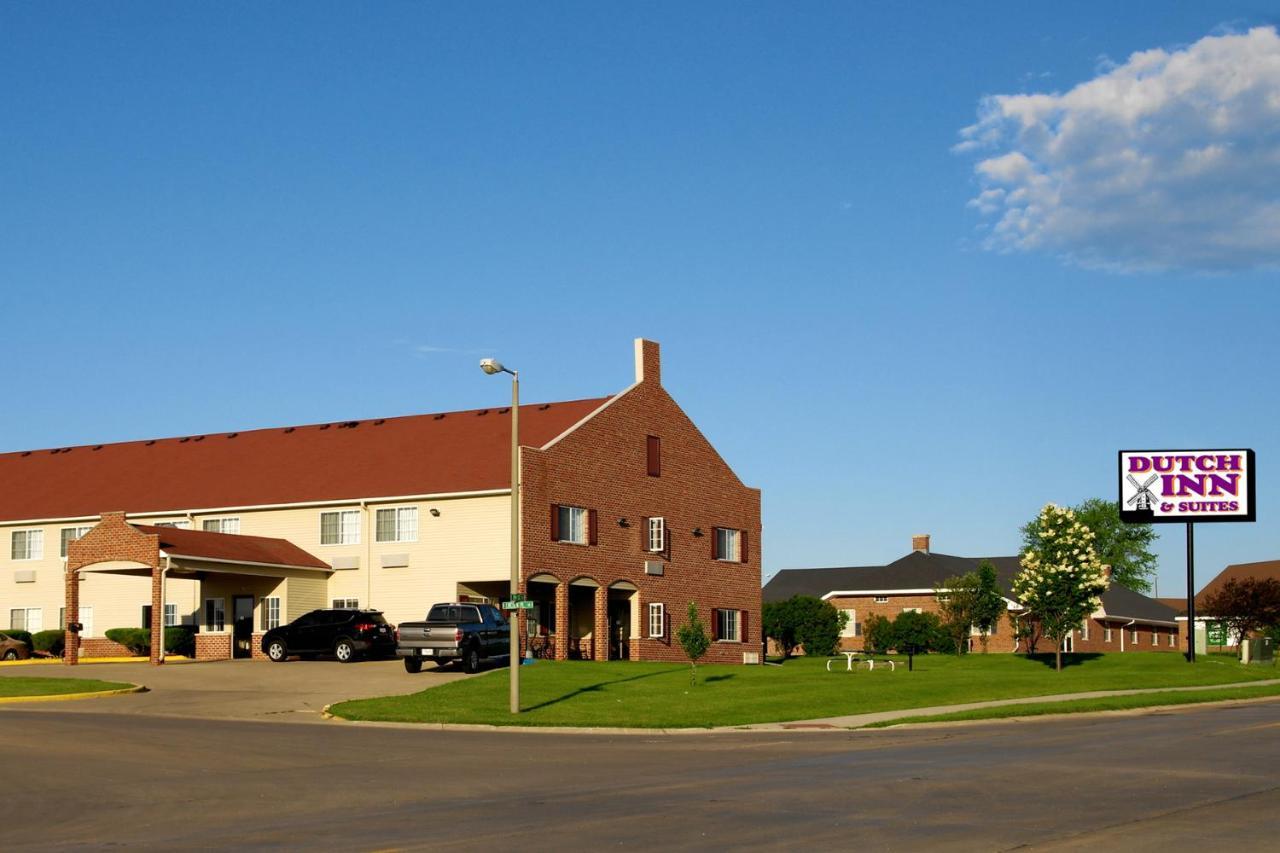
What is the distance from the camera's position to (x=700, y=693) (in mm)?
35812

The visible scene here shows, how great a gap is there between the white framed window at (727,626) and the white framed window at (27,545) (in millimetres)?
27380

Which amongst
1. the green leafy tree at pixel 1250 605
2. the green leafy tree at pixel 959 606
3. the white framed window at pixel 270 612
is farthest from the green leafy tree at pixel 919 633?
the white framed window at pixel 270 612

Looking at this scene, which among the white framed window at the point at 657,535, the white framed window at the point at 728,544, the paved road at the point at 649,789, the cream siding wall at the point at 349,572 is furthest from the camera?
the white framed window at the point at 728,544

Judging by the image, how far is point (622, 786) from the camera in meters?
17.9

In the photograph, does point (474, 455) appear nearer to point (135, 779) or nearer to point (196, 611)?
point (196, 611)

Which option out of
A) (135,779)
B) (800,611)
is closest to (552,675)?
(135,779)

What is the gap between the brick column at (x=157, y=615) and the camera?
46.5m

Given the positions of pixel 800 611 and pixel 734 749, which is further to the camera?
pixel 800 611

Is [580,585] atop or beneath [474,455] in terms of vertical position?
beneath

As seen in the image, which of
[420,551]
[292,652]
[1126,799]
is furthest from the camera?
[420,551]

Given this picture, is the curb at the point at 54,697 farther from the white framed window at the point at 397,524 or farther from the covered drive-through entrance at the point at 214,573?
the white framed window at the point at 397,524

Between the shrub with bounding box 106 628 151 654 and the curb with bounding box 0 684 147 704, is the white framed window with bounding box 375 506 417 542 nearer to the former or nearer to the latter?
the shrub with bounding box 106 628 151 654

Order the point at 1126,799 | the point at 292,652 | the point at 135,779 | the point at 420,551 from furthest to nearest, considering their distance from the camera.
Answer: the point at 420,551
the point at 292,652
the point at 135,779
the point at 1126,799

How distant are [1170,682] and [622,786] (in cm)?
3010
